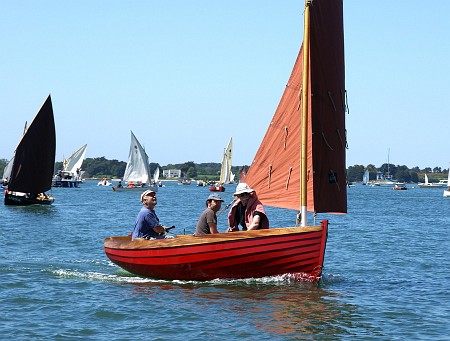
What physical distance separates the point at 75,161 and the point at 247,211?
5416 inches

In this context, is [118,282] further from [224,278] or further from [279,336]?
[279,336]

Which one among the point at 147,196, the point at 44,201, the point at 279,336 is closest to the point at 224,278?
the point at 147,196

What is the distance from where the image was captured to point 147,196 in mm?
20531

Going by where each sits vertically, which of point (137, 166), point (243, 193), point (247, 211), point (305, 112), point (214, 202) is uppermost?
point (137, 166)

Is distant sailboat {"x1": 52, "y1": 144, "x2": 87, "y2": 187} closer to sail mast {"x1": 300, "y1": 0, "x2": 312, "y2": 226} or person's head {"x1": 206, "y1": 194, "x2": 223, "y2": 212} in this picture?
person's head {"x1": 206, "y1": 194, "x2": 223, "y2": 212}

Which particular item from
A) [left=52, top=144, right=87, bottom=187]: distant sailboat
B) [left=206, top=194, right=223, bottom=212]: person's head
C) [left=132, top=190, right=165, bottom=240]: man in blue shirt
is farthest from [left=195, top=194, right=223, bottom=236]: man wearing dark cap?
[left=52, top=144, right=87, bottom=187]: distant sailboat

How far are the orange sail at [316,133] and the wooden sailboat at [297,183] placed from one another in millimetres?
25

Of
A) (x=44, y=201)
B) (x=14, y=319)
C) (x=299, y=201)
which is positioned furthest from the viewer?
(x=44, y=201)

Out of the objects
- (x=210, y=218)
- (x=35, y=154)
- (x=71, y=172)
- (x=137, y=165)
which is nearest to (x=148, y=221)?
(x=210, y=218)

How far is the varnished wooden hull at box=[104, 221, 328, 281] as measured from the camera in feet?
63.6

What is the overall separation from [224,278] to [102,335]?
5.29 m

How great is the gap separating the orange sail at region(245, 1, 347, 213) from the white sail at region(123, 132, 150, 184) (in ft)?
299

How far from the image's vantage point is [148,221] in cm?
2098

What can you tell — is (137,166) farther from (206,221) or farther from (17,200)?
(206,221)
